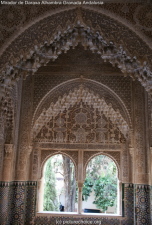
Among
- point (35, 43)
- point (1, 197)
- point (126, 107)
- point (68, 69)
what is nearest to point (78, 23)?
point (35, 43)

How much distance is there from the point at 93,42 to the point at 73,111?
12.0ft

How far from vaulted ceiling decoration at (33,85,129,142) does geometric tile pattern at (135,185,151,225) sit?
1.84 metres

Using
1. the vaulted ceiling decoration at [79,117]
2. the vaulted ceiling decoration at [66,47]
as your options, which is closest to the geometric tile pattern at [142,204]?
the vaulted ceiling decoration at [79,117]

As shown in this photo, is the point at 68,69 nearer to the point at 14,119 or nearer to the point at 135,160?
the point at 14,119

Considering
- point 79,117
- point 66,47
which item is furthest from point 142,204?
point 66,47

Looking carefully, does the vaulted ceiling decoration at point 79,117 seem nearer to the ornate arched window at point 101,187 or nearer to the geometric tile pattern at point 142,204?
the geometric tile pattern at point 142,204

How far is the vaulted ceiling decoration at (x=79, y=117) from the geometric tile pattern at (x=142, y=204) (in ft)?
6.05

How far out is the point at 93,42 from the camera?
5.34 metres

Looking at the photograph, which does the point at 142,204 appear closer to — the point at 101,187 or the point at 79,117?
the point at 79,117

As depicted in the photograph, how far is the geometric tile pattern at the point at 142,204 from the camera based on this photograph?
716 cm

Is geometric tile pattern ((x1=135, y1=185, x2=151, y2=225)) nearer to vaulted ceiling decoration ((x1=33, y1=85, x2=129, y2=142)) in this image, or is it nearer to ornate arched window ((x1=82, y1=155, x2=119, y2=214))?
vaulted ceiling decoration ((x1=33, y1=85, x2=129, y2=142))

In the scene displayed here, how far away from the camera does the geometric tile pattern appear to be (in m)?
7.16

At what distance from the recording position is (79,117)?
855 centimetres

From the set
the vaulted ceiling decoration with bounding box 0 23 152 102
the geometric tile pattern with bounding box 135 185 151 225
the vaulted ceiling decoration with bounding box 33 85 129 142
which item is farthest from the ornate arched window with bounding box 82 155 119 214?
the vaulted ceiling decoration with bounding box 0 23 152 102
